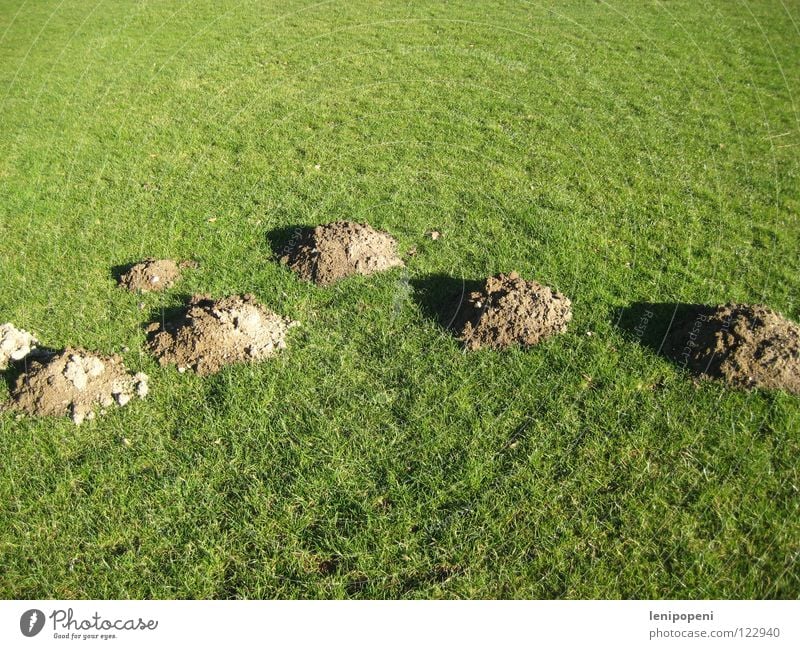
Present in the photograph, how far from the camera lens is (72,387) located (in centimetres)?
539

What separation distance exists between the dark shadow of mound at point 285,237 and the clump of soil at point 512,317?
258cm

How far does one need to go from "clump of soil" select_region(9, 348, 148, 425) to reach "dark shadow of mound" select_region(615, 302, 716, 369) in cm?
514

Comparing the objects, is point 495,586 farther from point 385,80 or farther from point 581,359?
point 385,80

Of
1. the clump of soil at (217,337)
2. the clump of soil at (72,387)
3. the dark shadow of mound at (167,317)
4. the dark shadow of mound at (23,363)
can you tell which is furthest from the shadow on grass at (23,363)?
the clump of soil at (217,337)

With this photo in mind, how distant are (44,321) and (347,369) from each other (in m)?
3.58

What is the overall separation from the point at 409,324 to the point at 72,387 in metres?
3.43

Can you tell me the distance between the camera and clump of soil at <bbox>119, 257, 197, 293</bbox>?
22.3ft

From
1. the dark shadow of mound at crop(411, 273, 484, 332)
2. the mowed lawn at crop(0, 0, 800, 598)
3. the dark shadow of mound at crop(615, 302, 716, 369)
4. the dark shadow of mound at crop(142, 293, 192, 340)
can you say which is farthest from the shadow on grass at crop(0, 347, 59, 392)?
the dark shadow of mound at crop(615, 302, 716, 369)

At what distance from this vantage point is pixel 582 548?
4277mm

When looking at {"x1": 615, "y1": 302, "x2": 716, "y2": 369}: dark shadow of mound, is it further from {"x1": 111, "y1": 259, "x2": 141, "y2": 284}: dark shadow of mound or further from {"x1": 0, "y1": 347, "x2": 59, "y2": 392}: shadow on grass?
{"x1": 0, "y1": 347, "x2": 59, "y2": 392}: shadow on grass

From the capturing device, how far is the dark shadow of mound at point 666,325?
5.80 m

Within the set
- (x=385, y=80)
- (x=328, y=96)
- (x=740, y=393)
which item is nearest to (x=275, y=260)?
(x=740, y=393)

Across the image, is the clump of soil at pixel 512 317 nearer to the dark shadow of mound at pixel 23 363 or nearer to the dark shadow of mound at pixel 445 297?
the dark shadow of mound at pixel 445 297

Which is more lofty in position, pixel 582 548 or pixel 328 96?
pixel 328 96
